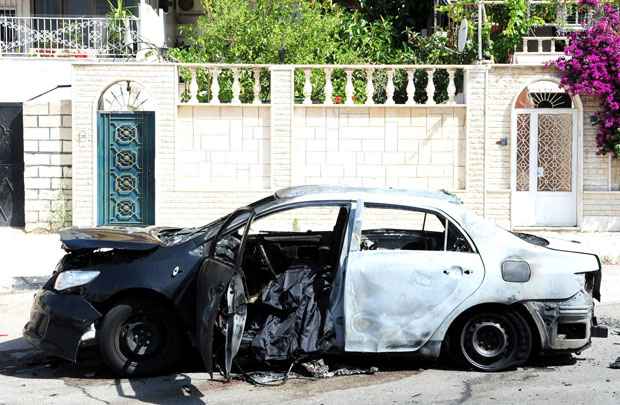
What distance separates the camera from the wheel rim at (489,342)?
7.27 metres

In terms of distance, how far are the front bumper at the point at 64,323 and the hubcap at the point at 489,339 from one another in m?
2.93

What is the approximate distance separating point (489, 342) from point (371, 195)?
4.86ft

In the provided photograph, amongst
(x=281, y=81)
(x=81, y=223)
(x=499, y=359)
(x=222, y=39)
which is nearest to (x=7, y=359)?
(x=499, y=359)

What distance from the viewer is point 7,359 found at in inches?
319

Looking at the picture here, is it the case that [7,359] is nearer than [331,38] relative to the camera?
Yes

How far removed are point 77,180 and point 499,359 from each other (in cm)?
919

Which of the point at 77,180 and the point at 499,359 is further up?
the point at 77,180

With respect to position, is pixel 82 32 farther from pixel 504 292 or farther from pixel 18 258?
pixel 504 292

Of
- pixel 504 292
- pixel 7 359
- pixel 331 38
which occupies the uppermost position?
pixel 331 38

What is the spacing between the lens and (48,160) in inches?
591

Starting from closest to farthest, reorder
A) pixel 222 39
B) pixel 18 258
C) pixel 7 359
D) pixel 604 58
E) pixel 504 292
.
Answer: pixel 504 292, pixel 7 359, pixel 18 258, pixel 604 58, pixel 222 39

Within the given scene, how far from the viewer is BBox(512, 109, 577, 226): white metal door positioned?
590 inches

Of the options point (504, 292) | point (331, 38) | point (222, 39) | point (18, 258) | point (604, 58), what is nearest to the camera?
point (504, 292)

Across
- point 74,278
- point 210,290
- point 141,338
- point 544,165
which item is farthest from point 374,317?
point 544,165
